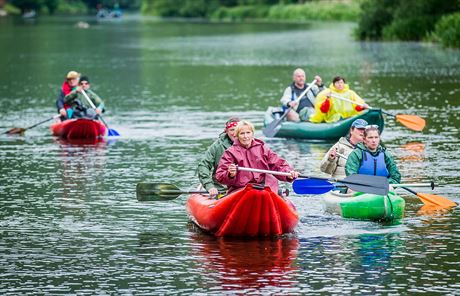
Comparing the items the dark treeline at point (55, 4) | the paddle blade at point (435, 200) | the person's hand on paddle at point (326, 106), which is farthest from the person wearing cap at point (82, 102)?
the dark treeline at point (55, 4)

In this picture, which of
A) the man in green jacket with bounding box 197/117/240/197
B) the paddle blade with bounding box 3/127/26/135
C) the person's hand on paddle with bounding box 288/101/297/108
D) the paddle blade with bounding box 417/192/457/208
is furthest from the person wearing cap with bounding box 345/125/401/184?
the paddle blade with bounding box 3/127/26/135

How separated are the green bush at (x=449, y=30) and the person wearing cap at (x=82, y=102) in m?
31.4

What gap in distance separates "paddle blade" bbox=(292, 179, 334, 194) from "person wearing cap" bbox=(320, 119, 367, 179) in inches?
25.8

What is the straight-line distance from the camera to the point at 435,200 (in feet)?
56.6

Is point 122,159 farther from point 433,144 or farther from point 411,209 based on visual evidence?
point 411,209

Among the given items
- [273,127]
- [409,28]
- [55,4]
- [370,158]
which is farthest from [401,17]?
[55,4]

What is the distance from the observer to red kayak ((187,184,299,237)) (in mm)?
14875

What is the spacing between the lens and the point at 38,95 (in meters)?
39.9

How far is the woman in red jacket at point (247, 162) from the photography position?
49.8 feet

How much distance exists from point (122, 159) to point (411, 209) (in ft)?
25.9

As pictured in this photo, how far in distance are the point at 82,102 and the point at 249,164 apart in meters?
13.0

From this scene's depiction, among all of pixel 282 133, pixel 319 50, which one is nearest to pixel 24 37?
pixel 319 50

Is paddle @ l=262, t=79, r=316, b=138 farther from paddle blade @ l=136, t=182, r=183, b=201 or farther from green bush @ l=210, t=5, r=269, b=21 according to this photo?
green bush @ l=210, t=5, r=269, b=21

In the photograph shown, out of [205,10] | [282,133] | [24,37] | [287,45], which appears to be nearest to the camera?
[282,133]
